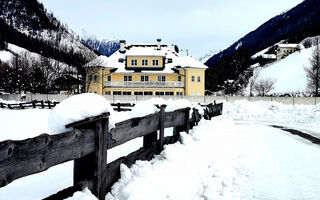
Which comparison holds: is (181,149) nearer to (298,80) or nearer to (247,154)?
(247,154)

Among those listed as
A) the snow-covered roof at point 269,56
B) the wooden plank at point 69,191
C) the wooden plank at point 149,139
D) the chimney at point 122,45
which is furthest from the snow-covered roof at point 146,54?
the snow-covered roof at point 269,56

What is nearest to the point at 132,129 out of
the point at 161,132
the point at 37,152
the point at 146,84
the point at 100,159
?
the point at 100,159

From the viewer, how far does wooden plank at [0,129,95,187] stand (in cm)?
216

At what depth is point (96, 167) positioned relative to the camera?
136 inches

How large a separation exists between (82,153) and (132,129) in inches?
59.3

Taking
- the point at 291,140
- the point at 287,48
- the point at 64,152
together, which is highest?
the point at 287,48

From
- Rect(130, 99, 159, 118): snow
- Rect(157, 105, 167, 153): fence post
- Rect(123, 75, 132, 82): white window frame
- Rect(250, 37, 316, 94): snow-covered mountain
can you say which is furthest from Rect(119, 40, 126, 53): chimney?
Rect(250, 37, 316, 94): snow-covered mountain

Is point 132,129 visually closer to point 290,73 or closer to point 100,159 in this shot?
point 100,159

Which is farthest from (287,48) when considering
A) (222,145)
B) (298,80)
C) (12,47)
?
(222,145)

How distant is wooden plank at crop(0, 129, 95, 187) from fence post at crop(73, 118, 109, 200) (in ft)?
0.73

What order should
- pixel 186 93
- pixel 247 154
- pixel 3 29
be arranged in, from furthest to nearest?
pixel 3 29, pixel 186 93, pixel 247 154

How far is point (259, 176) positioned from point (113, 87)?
5030 centimetres

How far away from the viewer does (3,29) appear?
17825 centimetres

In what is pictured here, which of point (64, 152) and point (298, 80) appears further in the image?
point (298, 80)
